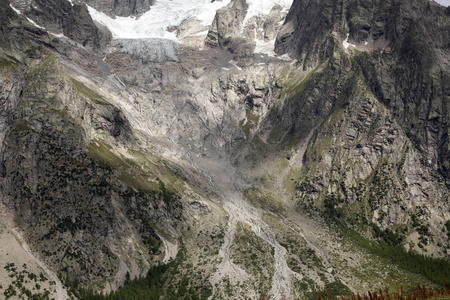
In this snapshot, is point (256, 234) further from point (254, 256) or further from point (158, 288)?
point (158, 288)

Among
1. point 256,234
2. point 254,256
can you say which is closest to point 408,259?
point 256,234

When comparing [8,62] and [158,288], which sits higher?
[8,62]

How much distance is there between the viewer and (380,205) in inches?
7313

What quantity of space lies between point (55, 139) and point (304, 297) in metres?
121

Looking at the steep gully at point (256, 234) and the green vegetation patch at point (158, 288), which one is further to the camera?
the steep gully at point (256, 234)

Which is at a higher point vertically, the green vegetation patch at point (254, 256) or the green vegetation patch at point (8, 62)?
the green vegetation patch at point (8, 62)

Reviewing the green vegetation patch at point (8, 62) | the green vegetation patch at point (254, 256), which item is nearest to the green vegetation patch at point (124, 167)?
the green vegetation patch at point (254, 256)

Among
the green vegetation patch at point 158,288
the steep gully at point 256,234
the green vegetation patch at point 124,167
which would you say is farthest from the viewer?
the green vegetation patch at point 124,167

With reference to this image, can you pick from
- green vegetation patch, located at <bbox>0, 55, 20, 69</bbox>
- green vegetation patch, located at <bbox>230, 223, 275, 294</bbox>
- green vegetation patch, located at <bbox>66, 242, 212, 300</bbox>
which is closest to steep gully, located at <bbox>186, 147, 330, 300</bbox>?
green vegetation patch, located at <bbox>230, 223, 275, 294</bbox>

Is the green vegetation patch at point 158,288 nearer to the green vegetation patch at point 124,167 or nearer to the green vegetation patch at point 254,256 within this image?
the green vegetation patch at point 254,256

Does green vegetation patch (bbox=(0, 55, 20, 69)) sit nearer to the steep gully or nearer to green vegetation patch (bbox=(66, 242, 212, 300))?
green vegetation patch (bbox=(66, 242, 212, 300))

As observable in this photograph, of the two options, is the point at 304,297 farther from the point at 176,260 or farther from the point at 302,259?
the point at 176,260

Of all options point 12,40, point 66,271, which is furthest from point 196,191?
point 12,40

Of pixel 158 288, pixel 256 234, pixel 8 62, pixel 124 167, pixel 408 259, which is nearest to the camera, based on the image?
pixel 158 288
